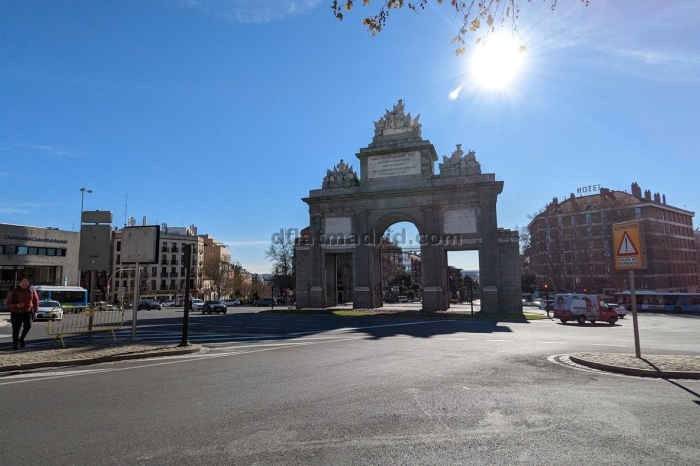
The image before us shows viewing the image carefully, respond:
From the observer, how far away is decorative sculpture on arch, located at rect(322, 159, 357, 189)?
141 feet

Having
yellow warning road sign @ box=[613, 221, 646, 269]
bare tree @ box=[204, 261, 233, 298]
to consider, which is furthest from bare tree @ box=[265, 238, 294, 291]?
yellow warning road sign @ box=[613, 221, 646, 269]

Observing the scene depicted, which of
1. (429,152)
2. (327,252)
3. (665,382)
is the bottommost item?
(665,382)

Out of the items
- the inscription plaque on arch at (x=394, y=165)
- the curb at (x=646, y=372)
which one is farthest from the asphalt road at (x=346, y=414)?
the inscription plaque on arch at (x=394, y=165)

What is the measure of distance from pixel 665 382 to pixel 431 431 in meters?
5.81

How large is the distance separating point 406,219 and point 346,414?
35267 mm

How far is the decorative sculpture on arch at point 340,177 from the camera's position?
141ft

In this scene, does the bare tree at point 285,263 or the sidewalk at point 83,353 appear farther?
the bare tree at point 285,263

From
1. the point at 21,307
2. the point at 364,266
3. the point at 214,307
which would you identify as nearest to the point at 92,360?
the point at 21,307

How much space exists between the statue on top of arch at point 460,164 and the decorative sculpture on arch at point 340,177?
9.06 metres

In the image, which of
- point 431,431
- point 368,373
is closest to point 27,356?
point 368,373

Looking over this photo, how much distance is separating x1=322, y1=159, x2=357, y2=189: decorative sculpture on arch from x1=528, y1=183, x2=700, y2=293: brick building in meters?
41.4

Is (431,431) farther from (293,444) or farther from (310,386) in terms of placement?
(310,386)

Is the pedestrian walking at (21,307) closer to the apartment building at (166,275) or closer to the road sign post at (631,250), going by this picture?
the road sign post at (631,250)

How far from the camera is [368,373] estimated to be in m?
8.86
